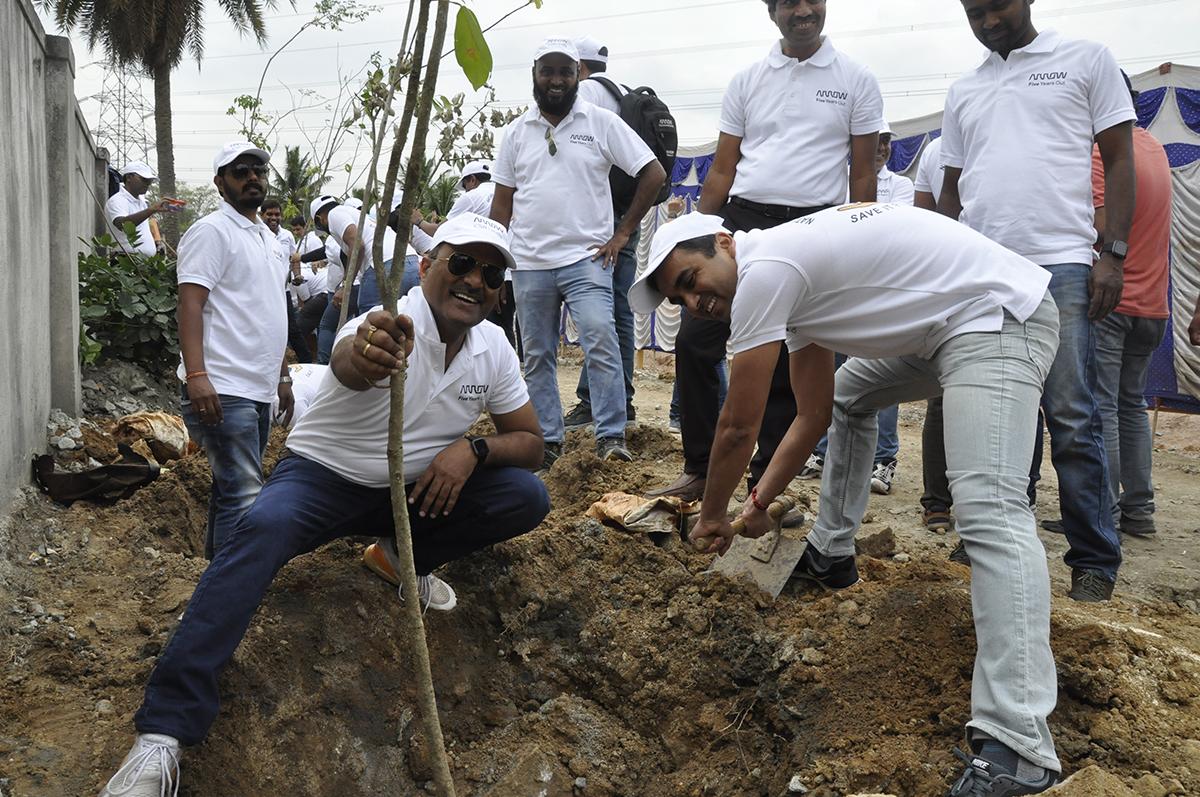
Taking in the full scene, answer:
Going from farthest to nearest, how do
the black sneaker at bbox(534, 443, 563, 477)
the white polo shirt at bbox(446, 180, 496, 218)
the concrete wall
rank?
the white polo shirt at bbox(446, 180, 496, 218), the black sneaker at bbox(534, 443, 563, 477), the concrete wall

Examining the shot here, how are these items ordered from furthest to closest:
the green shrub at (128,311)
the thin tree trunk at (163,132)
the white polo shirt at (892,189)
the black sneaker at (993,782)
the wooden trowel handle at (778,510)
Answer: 1. the thin tree trunk at (163,132)
2. the green shrub at (128,311)
3. the white polo shirt at (892,189)
4. the wooden trowel handle at (778,510)
5. the black sneaker at (993,782)

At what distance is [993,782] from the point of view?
232 cm

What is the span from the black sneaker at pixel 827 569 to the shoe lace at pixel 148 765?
→ 219cm

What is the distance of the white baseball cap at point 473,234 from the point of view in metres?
3.22

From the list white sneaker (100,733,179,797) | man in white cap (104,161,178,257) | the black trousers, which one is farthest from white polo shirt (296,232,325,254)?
white sneaker (100,733,179,797)

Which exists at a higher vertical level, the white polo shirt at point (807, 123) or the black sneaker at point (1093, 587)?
the white polo shirt at point (807, 123)

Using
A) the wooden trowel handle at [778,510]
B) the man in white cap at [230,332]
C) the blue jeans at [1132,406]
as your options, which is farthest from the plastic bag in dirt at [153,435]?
the blue jeans at [1132,406]

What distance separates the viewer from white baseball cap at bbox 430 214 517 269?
10.6ft

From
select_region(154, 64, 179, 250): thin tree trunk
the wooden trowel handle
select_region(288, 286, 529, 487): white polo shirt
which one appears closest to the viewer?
select_region(288, 286, 529, 487): white polo shirt

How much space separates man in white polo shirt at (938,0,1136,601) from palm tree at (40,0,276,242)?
1960cm

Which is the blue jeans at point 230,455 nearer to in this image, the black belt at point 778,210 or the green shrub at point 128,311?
the black belt at point 778,210

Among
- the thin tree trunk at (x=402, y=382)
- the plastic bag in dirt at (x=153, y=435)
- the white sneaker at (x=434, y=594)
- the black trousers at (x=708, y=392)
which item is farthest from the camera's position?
the plastic bag in dirt at (x=153, y=435)

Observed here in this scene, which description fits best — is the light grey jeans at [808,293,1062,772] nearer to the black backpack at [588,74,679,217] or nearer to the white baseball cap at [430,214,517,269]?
the white baseball cap at [430,214,517,269]

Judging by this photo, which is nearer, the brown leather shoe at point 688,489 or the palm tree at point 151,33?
the brown leather shoe at point 688,489
